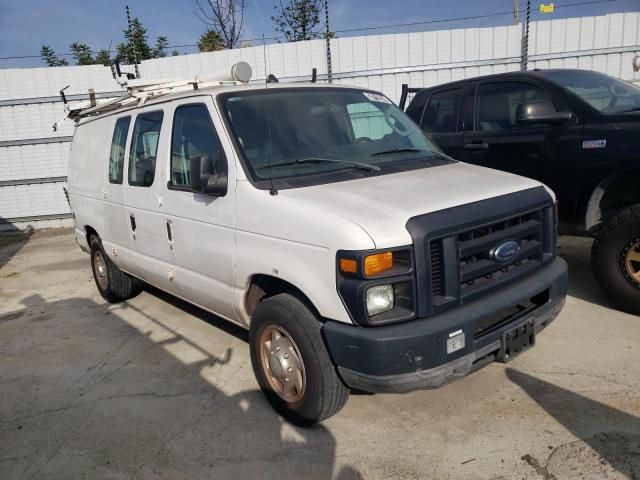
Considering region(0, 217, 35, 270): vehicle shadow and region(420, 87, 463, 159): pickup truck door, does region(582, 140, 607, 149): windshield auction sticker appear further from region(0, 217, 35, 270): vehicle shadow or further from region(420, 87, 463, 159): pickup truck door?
region(0, 217, 35, 270): vehicle shadow

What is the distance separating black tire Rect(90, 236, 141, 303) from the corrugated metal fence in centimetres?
554

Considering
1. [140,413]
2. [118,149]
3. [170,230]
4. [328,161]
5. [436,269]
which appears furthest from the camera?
[118,149]

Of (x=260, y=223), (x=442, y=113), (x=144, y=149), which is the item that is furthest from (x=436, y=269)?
(x=442, y=113)

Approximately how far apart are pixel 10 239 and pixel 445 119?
9.44 metres

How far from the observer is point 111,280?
18.9 ft

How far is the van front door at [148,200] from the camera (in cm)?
420

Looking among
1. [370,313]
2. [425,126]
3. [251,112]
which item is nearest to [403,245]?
[370,313]

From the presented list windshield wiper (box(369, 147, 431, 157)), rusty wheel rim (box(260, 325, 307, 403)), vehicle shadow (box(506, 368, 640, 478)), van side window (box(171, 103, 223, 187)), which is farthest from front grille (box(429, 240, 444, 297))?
van side window (box(171, 103, 223, 187))

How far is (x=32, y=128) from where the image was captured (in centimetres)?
1070

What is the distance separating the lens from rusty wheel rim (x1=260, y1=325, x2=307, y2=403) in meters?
3.08

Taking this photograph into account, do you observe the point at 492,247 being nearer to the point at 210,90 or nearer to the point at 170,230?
the point at 210,90

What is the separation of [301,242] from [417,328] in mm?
769

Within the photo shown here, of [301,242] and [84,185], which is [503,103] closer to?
[301,242]

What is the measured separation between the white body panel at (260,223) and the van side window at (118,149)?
11cm
